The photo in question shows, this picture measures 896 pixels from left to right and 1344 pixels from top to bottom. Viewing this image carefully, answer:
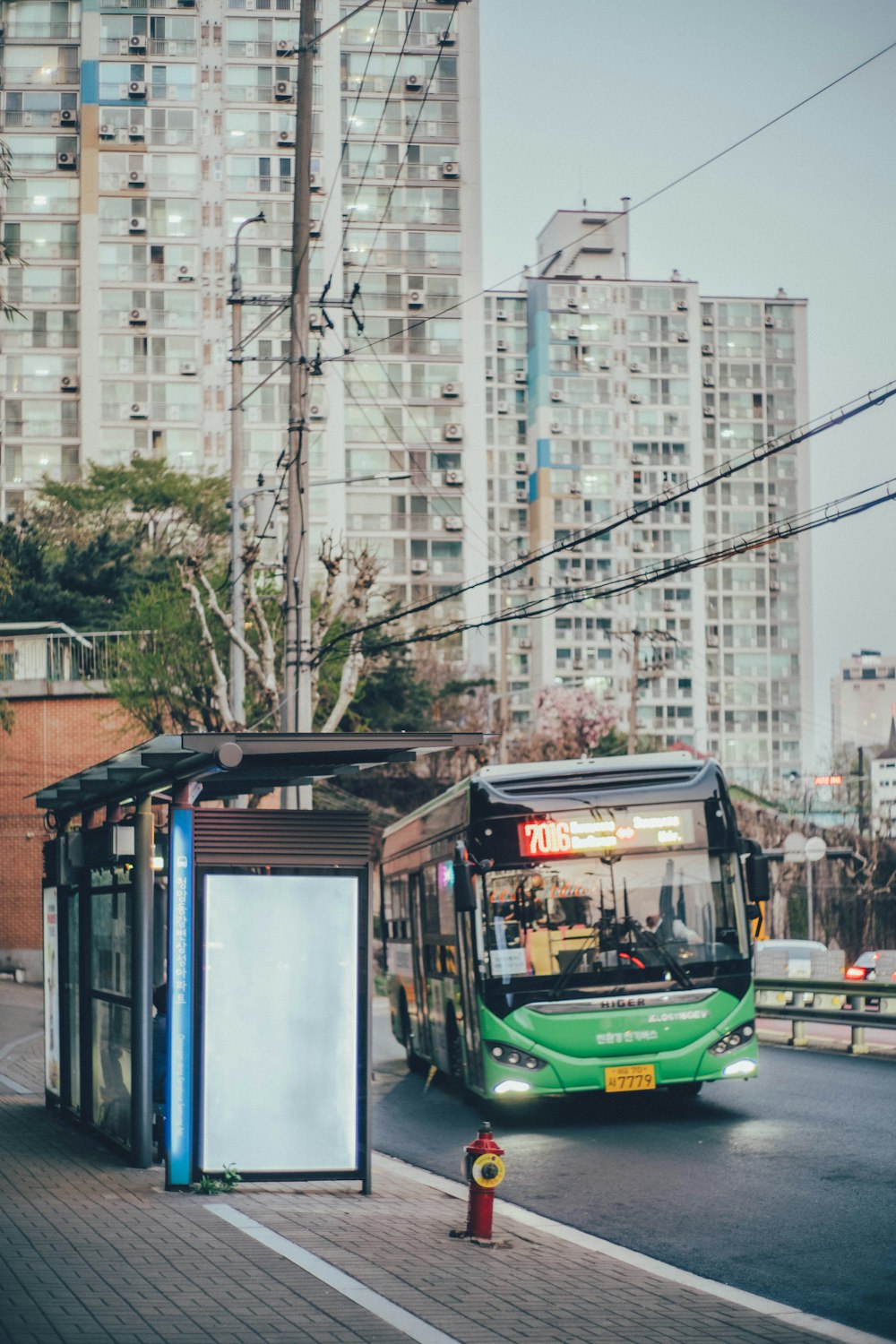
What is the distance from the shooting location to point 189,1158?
11.0 m

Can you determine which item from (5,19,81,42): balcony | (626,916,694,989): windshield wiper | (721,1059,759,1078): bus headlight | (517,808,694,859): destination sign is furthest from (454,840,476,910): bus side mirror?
(5,19,81,42): balcony

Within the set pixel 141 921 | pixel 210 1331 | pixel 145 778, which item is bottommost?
pixel 210 1331

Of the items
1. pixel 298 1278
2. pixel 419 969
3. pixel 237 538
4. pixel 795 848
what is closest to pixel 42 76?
pixel 237 538

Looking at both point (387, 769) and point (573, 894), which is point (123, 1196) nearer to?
point (573, 894)

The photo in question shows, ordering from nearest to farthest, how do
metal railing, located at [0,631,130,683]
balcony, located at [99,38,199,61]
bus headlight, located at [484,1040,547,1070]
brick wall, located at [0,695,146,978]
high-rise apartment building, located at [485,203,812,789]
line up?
bus headlight, located at [484,1040,547,1070] → brick wall, located at [0,695,146,978] → metal railing, located at [0,631,130,683] → balcony, located at [99,38,199,61] → high-rise apartment building, located at [485,203,812,789]

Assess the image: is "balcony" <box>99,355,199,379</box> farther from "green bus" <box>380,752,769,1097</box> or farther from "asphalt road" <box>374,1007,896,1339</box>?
"green bus" <box>380,752,769,1097</box>

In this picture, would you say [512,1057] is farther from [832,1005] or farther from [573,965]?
[832,1005]

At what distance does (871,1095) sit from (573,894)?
3762 mm

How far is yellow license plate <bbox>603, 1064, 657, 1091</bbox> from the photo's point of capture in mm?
15609

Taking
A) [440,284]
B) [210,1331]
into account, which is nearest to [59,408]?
[440,284]

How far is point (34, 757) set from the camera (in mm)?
44750

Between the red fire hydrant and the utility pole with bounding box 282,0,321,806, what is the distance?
41.8 feet

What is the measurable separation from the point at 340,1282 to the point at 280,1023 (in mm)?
3175

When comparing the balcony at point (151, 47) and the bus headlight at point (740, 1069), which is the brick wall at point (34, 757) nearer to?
the bus headlight at point (740, 1069)
